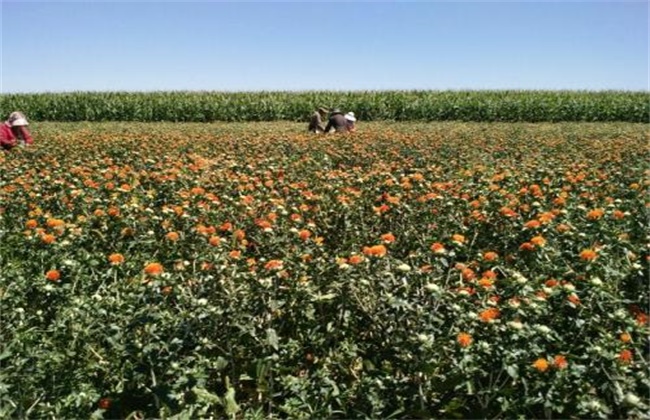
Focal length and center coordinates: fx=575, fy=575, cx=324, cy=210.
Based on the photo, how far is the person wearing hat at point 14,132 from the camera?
10.2 m

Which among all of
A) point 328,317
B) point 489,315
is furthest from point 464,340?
point 328,317

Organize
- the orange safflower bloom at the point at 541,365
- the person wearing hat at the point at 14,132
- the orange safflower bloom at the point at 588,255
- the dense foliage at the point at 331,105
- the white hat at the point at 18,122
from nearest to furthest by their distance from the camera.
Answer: the orange safflower bloom at the point at 541,365 < the orange safflower bloom at the point at 588,255 < the person wearing hat at the point at 14,132 < the white hat at the point at 18,122 < the dense foliage at the point at 331,105

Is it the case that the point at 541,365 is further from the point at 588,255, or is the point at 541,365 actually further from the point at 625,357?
the point at 588,255

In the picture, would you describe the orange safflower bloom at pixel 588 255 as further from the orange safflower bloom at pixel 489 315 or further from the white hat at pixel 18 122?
the white hat at pixel 18 122

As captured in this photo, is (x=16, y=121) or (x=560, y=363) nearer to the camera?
(x=560, y=363)

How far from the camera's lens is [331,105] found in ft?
97.9

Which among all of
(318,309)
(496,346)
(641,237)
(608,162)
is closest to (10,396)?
(318,309)

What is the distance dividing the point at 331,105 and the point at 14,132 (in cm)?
1981

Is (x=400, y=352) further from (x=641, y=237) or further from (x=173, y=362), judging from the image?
(x=641, y=237)

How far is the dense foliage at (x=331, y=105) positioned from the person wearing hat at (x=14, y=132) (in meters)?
18.1

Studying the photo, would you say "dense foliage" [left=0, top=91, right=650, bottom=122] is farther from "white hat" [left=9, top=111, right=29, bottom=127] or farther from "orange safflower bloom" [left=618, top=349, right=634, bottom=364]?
"orange safflower bloom" [left=618, top=349, right=634, bottom=364]

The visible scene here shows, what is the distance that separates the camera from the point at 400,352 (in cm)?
257

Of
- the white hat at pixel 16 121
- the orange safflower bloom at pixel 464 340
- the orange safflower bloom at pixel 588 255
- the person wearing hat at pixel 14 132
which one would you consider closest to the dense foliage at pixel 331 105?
the person wearing hat at pixel 14 132

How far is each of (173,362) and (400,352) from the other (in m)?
0.98
